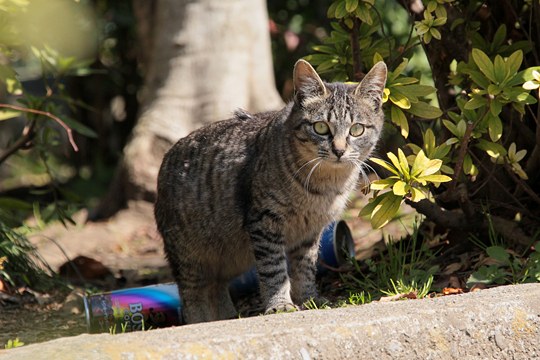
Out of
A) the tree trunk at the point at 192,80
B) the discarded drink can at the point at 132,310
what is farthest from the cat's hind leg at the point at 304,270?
the tree trunk at the point at 192,80

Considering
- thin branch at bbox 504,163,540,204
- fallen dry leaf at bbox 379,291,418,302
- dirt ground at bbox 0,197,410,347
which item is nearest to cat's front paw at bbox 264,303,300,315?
fallen dry leaf at bbox 379,291,418,302

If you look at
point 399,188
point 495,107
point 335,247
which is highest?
point 495,107

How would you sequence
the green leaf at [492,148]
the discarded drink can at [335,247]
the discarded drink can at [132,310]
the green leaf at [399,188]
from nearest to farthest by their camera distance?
1. the green leaf at [399,188]
2. the green leaf at [492,148]
3. the discarded drink can at [132,310]
4. the discarded drink can at [335,247]

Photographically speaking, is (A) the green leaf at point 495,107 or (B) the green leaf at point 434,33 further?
(B) the green leaf at point 434,33

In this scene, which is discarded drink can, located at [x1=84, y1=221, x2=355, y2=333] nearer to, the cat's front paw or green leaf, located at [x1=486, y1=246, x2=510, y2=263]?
the cat's front paw

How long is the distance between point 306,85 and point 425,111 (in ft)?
2.13

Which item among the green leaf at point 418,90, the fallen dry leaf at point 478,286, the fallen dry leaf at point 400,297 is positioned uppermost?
the green leaf at point 418,90

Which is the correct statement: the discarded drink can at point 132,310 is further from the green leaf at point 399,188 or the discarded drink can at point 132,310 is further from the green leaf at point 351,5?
the green leaf at point 351,5

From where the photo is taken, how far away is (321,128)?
178 inches

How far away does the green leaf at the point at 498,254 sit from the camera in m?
4.54

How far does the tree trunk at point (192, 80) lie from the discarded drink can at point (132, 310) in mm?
2430

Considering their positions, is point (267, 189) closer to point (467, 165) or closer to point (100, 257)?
point (467, 165)

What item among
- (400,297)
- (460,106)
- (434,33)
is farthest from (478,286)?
(434,33)

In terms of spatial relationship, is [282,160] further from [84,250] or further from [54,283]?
[84,250]
